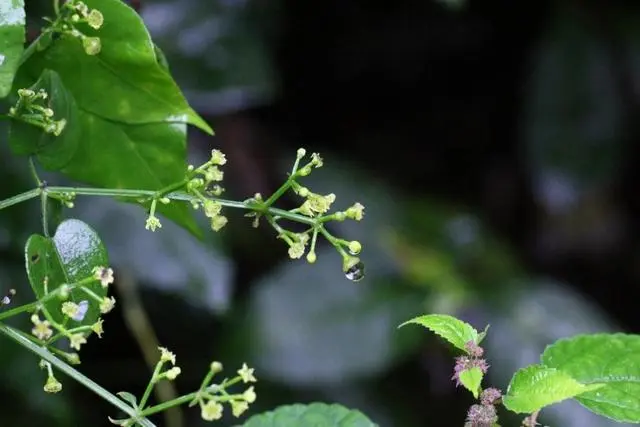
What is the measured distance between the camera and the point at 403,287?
1550mm

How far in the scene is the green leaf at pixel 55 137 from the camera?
717 millimetres

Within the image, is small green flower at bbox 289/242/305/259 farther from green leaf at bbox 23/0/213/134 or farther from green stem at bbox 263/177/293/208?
green leaf at bbox 23/0/213/134

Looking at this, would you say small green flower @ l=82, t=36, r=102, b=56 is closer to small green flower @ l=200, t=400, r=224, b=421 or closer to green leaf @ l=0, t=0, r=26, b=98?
green leaf @ l=0, t=0, r=26, b=98

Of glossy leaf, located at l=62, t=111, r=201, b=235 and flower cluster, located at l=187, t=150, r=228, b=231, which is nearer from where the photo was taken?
flower cluster, located at l=187, t=150, r=228, b=231

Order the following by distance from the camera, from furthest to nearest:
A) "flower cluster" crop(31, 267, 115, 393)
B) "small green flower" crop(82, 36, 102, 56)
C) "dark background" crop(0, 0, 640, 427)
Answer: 1. "dark background" crop(0, 0, 640, 427)
2. "small green flower" crop(82, 36, 102, 56)
3. "flower cluster" crop(31, 267, 115, 393)

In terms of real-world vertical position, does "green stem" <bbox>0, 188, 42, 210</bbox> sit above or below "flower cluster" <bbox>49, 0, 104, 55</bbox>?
below

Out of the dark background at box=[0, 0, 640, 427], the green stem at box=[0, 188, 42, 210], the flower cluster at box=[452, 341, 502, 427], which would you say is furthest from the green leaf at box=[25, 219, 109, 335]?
the dark background at box=[0, 0, 640, 427]

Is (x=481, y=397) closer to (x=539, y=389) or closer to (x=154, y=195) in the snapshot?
(x=539, y=389)

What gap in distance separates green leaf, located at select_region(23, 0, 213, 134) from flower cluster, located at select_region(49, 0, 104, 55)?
2 cm

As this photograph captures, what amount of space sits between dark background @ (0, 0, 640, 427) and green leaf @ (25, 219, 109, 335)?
468 millimetres

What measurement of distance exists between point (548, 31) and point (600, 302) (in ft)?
2.39

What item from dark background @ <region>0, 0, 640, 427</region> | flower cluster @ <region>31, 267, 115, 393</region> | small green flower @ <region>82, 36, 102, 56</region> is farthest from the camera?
dark background @ <region>0, 0, 640, 427</region>

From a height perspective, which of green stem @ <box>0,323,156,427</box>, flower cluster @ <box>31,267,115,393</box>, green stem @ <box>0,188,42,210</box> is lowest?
green stem @ <box>0,323,156,427</box>

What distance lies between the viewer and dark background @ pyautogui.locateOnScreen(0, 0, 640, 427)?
1376 millimetres
